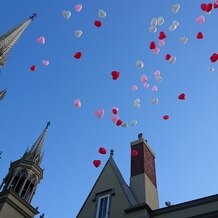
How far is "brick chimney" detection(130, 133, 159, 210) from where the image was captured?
15.1m

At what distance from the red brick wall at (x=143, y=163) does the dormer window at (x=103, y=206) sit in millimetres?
1760

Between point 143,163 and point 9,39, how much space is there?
200 feet

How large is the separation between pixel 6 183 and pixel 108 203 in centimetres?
2271

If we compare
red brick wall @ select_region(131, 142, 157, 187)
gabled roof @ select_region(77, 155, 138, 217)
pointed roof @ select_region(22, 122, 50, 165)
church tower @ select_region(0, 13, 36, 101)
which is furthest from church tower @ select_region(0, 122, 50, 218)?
church tower @ select_region(0, 13, 36, 101)

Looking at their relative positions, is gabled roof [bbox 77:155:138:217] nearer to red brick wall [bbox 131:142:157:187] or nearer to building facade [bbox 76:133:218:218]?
building facade [bbox 76:133:218:218]

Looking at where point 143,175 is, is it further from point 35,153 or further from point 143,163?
point 35,153

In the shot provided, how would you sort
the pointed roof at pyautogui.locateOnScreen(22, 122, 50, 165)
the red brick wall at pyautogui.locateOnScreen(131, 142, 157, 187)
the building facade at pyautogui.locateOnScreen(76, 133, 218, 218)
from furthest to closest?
the pointed roof at pyautogui.locateOnScreen(22, 122, 50, 165) → the red brick wall at pyautogui.locateOnScreen(131, 142, 157, 187) → the building facade at pyautogui.locateOnScreen(76, 133, 218, 218)

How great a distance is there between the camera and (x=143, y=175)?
51.5ft

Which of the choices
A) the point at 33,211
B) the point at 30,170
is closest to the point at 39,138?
the point at 30,170

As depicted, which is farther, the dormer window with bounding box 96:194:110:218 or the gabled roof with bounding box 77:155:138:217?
the dormer window with bounding box 96:194:110:218

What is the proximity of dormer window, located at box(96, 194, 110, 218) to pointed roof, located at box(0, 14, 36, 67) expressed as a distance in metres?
56.1

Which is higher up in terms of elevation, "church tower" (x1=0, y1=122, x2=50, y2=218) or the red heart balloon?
"church tower" (x1=0, y1=122, x2=50, y2=218)

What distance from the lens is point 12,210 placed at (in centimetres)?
2017

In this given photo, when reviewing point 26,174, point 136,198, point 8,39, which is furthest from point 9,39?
point 136,198
